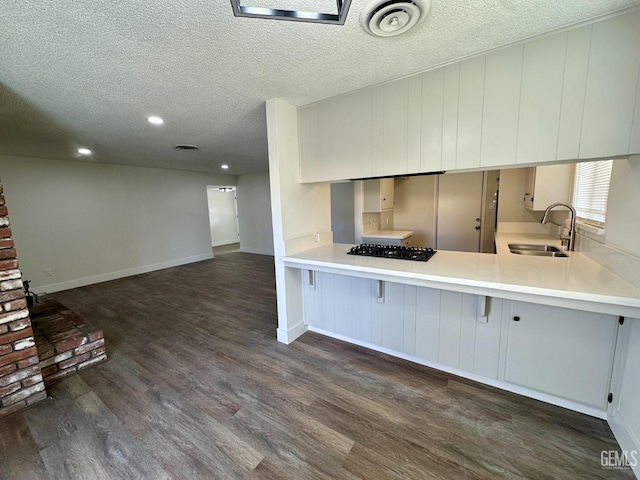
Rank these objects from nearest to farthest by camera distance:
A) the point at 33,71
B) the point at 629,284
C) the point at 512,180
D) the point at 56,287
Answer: the point at 629,284
the point at 33,71
the point at 512,180
the point at 56,287

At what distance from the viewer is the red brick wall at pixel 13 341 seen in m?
1.75

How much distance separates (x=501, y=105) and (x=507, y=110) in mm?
50

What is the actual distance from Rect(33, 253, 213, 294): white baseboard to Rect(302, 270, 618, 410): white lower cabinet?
489 cm

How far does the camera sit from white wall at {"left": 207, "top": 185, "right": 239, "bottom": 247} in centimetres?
910

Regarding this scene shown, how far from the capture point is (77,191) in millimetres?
4707

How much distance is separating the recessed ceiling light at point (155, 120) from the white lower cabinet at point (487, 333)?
7.78ft

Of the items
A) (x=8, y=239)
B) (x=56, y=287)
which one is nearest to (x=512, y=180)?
(x=8, y=239)

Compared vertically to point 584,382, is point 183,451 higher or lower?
lower

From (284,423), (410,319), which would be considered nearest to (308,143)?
(410,319)

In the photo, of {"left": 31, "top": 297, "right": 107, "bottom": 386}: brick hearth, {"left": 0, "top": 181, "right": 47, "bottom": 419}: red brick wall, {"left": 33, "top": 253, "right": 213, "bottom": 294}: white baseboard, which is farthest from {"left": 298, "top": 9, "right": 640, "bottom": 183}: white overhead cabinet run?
{"left": 33, "top": 253, "right": 213, "bottom": 294}: white baseboard

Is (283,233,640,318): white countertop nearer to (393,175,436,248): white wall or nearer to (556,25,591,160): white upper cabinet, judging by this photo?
(556,25,591,160): white upper cabinet

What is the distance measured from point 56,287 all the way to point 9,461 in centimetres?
422

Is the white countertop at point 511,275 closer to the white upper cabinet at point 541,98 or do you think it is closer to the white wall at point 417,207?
the white upper cabinet at point 541,98

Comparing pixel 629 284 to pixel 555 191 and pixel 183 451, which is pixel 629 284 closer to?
pixel 555 191
